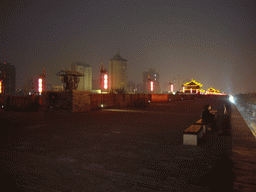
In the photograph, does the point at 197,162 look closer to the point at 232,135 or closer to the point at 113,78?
the point at 232,135

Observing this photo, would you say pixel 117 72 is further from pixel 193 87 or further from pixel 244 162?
pixel 244 162

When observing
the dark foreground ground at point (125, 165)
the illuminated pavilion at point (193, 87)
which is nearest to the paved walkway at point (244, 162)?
the dark foreground ground at point (125, 165)

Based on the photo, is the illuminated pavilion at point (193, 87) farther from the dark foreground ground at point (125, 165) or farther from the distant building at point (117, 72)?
the dark foreground ground at point (125, 165)

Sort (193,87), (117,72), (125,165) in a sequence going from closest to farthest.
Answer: (125,165), (193,87), (117,72)

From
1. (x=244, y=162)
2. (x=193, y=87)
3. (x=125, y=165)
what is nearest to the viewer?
(x=125, y=165)

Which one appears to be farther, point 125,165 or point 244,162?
point 244,162

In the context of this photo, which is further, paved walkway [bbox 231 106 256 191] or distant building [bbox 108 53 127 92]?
distant building [bbox 108 53 127 92]

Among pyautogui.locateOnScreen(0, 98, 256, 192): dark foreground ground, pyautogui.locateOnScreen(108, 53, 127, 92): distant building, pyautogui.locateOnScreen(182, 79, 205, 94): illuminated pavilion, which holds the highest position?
pyautogui.locateOnScreen(108, 53, 127, 92): distant building

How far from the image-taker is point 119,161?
360cm

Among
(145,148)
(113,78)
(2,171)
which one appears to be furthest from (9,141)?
(113,78)

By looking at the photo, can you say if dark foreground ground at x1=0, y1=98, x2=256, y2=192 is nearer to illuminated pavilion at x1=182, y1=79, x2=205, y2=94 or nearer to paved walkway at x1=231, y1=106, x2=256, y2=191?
paved walkway at x1=231, y1=106, x2=256, y2=191

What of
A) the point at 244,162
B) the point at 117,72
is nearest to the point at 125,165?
the point at 244,162

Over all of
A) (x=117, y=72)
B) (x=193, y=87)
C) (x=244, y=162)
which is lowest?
(x=244, y=162)

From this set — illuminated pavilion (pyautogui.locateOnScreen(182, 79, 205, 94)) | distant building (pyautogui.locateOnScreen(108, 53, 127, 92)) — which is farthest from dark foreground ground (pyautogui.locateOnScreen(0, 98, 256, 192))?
distant building (pyautogui.locateOnScreen(108, 53, 127, 92))
